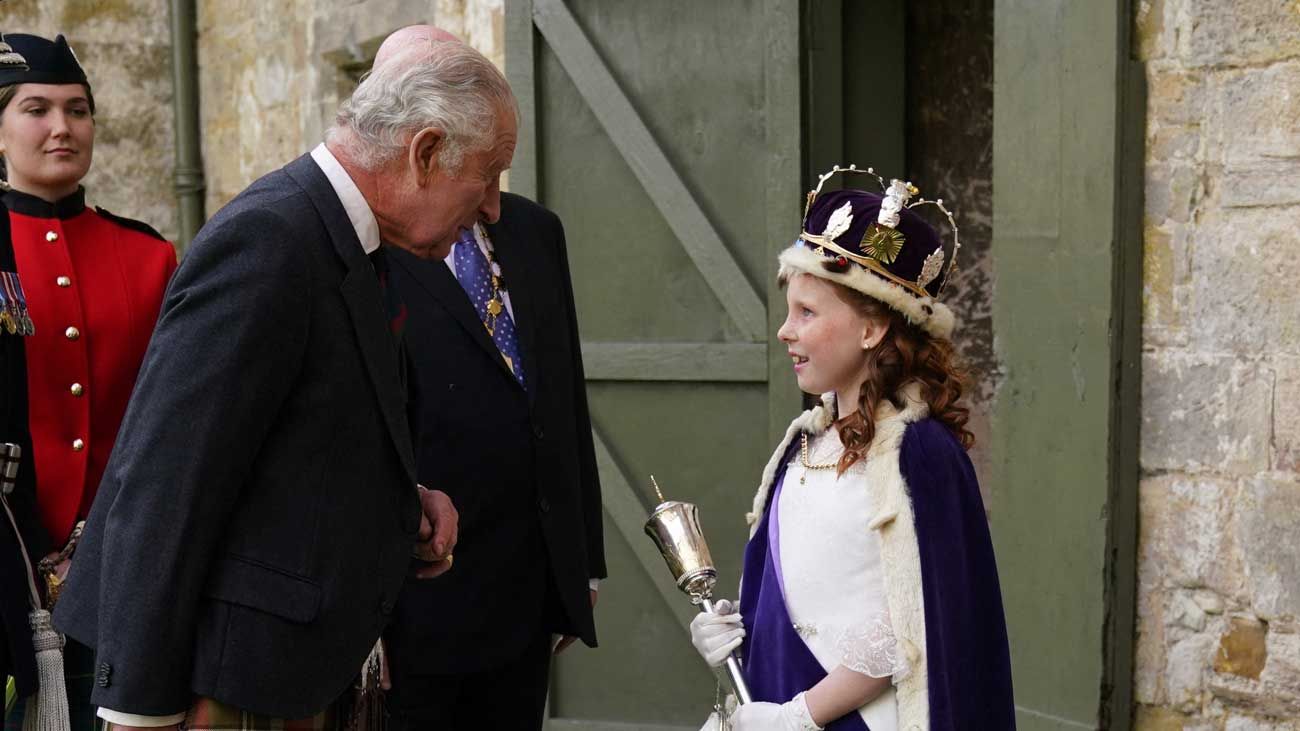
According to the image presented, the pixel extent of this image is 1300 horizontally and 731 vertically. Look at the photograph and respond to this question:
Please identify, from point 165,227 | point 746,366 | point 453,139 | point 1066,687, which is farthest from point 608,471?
point 165,227

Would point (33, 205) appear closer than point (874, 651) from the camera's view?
No

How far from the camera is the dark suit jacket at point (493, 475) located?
2.93 meters

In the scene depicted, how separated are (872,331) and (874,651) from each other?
1.74 feet

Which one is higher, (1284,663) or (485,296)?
(485,296)

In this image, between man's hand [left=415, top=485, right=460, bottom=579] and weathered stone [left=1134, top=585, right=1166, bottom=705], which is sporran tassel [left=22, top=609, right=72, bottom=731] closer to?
man's hand [left=415, top=485, right=460, bottom=579]

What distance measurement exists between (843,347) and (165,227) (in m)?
5.96

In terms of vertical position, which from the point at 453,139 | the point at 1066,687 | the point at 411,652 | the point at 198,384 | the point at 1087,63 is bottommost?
the point at 1066,687

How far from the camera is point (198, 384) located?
1.94 meters

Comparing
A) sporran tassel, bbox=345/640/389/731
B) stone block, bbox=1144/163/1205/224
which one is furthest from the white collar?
stone block, bbox=1144/163/1205/224

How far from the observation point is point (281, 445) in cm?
201

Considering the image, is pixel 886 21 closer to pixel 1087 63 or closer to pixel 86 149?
pixel 1087 63

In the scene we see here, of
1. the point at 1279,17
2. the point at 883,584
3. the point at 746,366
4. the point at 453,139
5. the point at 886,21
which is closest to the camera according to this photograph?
the point at 453,139

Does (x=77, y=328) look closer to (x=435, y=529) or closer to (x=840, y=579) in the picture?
(x=435, y=529)

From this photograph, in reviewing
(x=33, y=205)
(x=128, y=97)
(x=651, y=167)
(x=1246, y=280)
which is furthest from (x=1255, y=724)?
(x=128, y=97)
